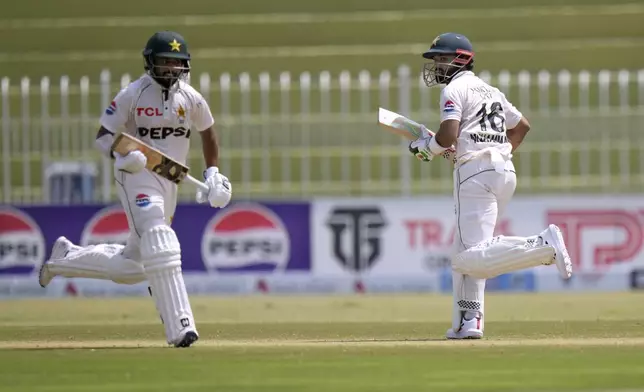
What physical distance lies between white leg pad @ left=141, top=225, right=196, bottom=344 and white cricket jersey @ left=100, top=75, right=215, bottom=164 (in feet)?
1.94

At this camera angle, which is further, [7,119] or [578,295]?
[7,119]

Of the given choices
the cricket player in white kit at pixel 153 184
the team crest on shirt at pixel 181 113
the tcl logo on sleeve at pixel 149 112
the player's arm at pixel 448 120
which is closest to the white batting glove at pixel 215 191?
the cricket player in white kit at pixel 153 184

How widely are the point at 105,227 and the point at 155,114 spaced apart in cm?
611

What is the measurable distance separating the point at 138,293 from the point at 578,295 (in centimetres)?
409

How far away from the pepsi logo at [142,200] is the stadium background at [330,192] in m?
0.82

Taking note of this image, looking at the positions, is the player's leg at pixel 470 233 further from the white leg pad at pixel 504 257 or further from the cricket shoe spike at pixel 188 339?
the cricket shoe spike at pixel 188 339

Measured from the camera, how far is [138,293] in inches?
572

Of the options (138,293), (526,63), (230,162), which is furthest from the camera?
(526,63)

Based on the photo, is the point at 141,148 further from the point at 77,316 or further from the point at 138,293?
the point at 138,293

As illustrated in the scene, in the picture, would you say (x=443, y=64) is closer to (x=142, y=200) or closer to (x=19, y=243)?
(x=142, y=200)

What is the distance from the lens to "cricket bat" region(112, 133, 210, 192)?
798 cm

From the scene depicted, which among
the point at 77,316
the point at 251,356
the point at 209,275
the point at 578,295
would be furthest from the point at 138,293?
the point at 251,356

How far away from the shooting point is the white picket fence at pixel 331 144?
15.5m

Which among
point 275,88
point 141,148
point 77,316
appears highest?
point 275,88
